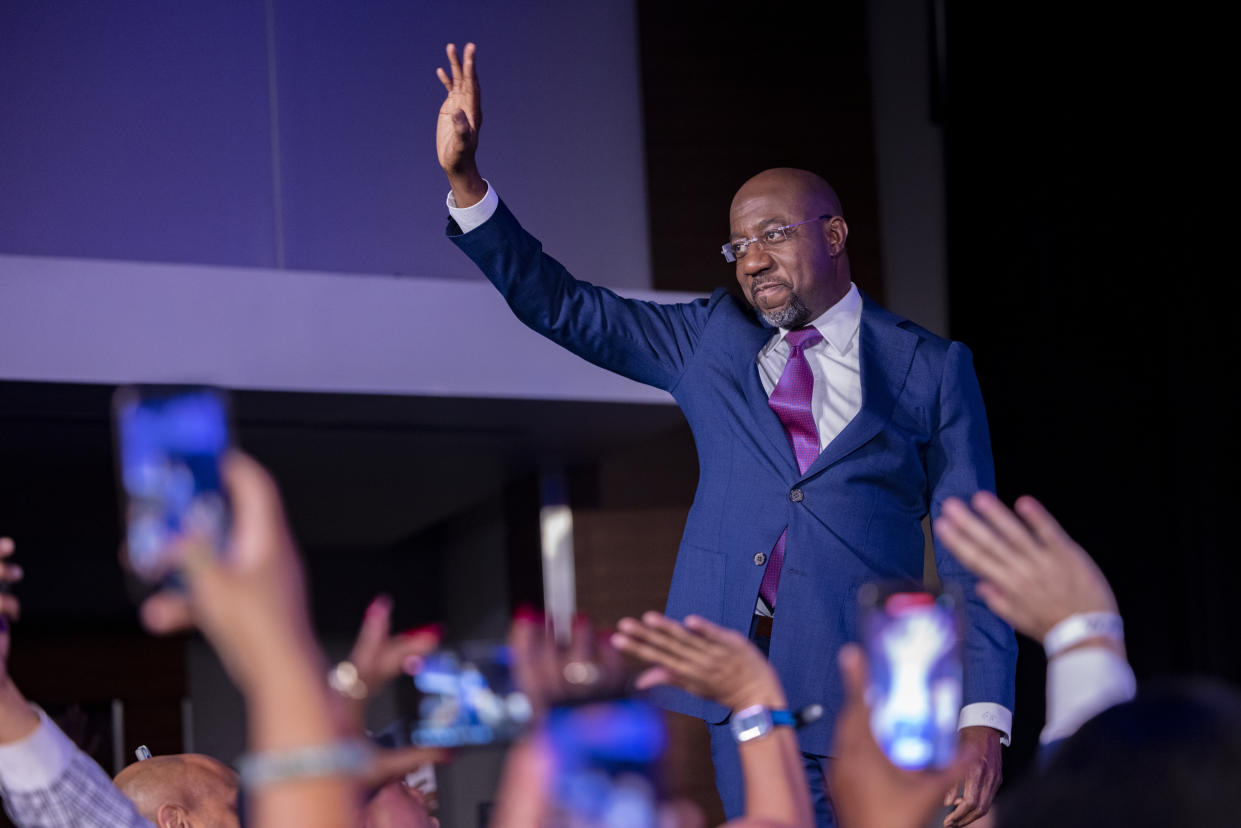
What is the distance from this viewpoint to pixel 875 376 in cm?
215

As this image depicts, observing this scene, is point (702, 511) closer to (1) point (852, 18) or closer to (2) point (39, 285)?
(2) point (39, 285)

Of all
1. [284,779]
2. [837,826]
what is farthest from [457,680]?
[284,779]

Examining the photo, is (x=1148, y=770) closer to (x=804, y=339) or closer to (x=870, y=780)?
(x=870, y=780)

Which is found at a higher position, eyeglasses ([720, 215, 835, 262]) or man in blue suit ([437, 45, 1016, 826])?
eyeglasses ([720, 215, 835, 262])

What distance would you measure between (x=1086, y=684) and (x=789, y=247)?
1314 mm

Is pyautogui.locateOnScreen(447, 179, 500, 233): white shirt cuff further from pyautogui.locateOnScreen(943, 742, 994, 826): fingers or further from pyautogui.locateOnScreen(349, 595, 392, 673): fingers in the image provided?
pyautogui.locateOnScreen(349, 595, 392, 673): fingers

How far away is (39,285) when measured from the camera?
11.2ft

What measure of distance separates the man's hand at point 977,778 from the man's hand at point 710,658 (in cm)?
80

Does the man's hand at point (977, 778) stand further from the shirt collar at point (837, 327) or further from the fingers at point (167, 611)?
the fingers at point (167, 611)

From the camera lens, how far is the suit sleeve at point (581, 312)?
2.17 meters

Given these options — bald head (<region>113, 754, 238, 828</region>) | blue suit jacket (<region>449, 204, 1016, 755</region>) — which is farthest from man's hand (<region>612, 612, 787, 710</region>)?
bald head (<region>113, 754, 238, 828</region>)

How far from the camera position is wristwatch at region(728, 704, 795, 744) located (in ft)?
3.77

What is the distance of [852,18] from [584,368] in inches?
66.0

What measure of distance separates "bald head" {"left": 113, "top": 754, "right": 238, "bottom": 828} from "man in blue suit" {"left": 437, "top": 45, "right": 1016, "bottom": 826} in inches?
24.8
